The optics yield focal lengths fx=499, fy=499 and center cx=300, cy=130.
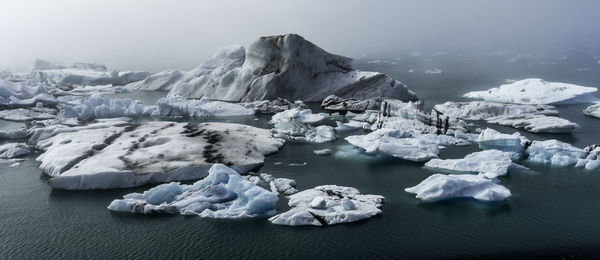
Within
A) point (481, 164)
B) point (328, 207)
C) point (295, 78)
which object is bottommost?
point (328, 207)

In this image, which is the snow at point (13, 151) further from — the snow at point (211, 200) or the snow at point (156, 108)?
the snow at point (211, 200)

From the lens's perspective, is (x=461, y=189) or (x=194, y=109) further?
(x=194, y=109)

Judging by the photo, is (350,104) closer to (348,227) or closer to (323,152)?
(323,152)

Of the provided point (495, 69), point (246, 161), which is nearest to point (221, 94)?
point (246, 161)

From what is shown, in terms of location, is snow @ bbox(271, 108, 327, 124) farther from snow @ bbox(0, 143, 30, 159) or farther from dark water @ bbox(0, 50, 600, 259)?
snow @ bbox(0, 143, 30, 159)

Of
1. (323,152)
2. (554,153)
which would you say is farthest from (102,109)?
(554,153)

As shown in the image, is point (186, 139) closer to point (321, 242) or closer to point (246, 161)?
point (246, 161)

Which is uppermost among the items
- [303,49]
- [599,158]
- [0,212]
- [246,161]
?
[303,49]
